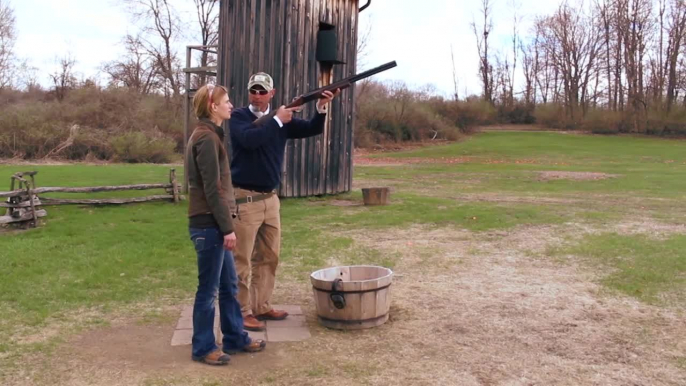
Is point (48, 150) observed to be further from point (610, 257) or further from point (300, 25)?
point (610, 257)

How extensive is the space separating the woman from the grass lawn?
1.32 metres

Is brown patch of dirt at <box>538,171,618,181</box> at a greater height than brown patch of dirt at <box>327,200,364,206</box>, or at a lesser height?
greater

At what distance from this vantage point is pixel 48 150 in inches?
1095

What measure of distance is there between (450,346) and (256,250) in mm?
1712

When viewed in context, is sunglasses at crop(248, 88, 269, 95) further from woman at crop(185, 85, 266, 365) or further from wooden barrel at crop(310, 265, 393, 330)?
wooden barrel at crop(310, 265, 393, 330)

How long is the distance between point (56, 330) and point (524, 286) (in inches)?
177

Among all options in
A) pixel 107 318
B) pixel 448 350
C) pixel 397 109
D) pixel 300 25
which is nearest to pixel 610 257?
pixel 448 350

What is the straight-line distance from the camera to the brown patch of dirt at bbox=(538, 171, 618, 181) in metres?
20.4

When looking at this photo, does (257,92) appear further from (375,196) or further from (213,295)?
(375,196)

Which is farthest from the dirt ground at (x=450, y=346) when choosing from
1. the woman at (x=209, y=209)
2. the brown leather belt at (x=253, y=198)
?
the brown leather belt at (x=253, y=198)

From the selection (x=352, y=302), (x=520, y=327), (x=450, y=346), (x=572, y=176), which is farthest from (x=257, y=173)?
(x=572, y=176)

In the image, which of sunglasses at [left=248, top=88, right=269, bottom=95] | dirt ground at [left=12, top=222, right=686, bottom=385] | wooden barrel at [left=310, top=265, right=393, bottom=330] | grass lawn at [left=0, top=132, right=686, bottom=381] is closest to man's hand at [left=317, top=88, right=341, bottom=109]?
sunglasses at [left=248, top=88, right=269, bottom=95]

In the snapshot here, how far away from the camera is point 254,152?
16.5 ft

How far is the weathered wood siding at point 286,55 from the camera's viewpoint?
516 inches
